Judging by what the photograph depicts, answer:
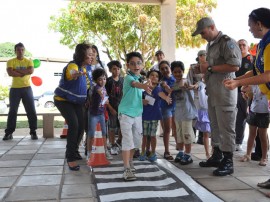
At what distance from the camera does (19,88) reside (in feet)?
25.6

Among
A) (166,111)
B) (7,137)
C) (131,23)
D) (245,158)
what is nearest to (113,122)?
(166,111)

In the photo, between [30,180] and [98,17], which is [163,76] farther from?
[98,17]

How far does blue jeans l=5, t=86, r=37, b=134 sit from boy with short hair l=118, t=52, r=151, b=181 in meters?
4.22

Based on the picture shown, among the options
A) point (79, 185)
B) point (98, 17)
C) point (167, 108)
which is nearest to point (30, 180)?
point (79, 185)

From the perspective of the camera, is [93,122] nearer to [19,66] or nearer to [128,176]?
[128,176]

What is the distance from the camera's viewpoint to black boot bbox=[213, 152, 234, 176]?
433 centimetres

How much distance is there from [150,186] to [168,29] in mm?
5323

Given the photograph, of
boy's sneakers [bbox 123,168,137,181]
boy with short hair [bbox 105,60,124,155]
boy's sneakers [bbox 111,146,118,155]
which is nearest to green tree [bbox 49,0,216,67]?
boy with short hair [bbox 105,60,124,155]

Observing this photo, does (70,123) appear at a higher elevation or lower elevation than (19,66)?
lower

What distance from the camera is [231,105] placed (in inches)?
173

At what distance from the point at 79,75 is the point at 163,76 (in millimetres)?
1610

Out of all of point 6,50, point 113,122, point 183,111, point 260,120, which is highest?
point 6,50

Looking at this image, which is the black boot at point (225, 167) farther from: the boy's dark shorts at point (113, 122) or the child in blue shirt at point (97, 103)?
the boy's dark shorts at point (113, 122)

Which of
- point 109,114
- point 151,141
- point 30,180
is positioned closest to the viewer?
point 30,180
